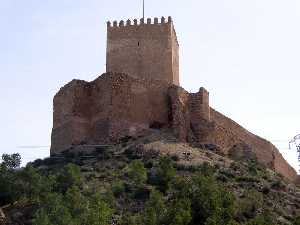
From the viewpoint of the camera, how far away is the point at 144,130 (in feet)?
141

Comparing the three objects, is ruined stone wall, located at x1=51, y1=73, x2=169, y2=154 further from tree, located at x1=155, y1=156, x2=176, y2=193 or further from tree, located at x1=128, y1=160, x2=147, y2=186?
tree, located at x1=155, y1=156, x2=176, y2=193

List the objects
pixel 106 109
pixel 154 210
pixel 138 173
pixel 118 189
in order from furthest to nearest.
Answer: pixel 106 109, pixel 138 173, pixel 118 189, pixel 154 210

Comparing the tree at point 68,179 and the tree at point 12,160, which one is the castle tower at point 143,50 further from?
the tree at point 68,179

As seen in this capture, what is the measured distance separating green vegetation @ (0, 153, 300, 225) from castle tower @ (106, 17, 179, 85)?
7915 millimetres

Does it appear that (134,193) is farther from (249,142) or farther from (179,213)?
(249,142)

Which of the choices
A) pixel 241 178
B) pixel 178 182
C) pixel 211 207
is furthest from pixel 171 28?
pixel 211 207

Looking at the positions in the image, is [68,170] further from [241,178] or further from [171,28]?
[171,28]

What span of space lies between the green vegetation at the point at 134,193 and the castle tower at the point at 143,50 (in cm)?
792

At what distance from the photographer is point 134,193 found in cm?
3578

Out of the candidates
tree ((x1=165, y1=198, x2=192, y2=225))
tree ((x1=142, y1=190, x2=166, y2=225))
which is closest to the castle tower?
tree ((x1=142, y1=190, x2=166, y2=225))

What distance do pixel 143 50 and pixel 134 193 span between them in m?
13.4

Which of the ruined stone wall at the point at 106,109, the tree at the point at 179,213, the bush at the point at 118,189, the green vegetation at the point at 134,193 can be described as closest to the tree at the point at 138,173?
the green vegetation at the point at 134,193

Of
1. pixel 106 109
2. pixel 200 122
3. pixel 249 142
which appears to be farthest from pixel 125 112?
pixel 249 142

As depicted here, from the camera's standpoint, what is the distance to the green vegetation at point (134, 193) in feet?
101
